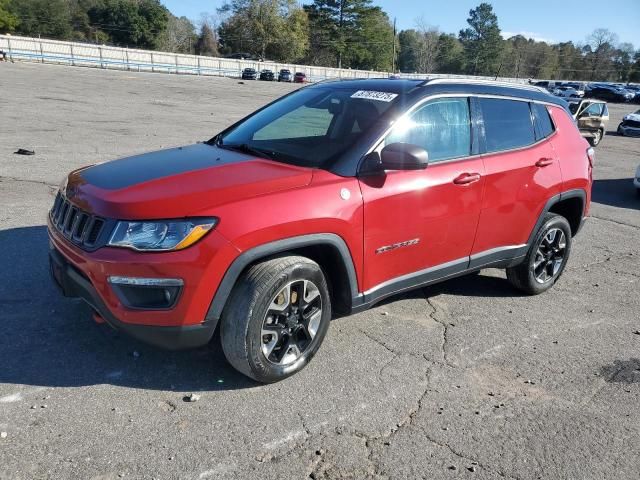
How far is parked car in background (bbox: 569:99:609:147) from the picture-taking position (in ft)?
57.8

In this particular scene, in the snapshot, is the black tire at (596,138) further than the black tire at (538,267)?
Yes

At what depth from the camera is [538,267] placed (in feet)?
16.4

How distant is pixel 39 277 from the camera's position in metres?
4.53

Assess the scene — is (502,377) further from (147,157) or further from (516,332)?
(147,157)

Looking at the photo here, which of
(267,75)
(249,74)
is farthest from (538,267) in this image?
(249,74)

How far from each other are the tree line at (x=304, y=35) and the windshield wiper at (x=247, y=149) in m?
95.7

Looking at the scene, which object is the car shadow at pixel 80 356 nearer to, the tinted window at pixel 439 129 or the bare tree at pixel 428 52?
Answer: the tinted window at pixel 439 129

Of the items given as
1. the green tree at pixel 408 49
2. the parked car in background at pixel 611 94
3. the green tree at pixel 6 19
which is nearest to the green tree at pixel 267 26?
the green tree at pixel 408 49

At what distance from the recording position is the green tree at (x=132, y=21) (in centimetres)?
9031

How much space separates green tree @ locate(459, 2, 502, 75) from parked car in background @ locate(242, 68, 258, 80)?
5474cm

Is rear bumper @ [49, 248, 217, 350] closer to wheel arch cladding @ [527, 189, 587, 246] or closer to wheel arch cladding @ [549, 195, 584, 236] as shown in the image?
wheel arch cladding @ [527, 189, 587, 246]

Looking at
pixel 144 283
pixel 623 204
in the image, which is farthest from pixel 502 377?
pixel 623 204

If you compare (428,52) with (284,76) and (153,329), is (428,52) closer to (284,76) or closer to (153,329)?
(284,76)

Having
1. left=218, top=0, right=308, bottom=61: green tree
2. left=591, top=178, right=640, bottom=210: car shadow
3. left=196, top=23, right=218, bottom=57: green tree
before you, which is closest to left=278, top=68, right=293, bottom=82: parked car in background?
left=218, top=0, right=308, bottom=61: green tree
